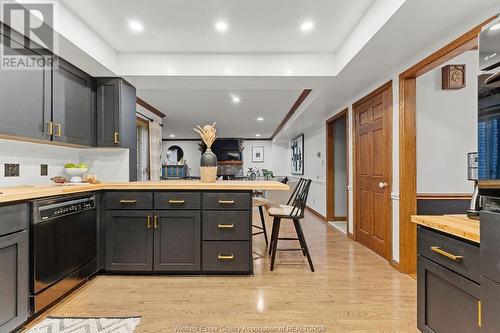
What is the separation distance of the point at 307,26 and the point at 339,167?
11.8 ft

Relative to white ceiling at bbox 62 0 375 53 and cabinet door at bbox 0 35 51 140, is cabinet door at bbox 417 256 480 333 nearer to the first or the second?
white ceiling at bbox 62 0 375 53

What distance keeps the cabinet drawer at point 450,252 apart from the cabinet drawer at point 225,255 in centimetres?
158

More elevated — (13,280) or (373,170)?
(373,170)

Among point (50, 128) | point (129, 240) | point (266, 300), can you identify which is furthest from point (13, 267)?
point (266, 300)

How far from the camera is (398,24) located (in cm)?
198

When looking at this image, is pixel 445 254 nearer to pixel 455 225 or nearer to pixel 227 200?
pixel 455 225

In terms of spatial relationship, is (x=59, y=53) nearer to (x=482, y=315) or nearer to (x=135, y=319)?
(x=135, y=319)

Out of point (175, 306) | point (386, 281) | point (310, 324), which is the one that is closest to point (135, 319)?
point (175, 306)

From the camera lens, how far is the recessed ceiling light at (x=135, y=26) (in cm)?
250

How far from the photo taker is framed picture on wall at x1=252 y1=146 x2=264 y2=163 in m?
11.1

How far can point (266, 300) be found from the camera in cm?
220

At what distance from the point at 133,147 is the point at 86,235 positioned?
1.30 metres

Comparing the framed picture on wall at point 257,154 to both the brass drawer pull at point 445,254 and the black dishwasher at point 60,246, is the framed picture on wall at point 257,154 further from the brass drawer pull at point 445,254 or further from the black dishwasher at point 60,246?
the brass drawer pull at point 445,254

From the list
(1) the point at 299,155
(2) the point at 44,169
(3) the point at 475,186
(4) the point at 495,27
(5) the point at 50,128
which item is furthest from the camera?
(1) the point at 299,155
